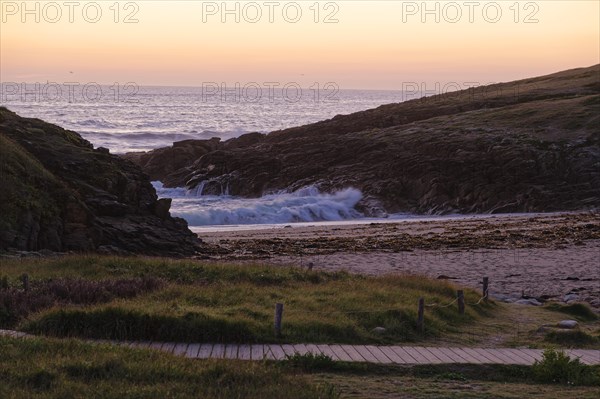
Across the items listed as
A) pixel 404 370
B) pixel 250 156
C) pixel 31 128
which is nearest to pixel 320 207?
pixel 250 156

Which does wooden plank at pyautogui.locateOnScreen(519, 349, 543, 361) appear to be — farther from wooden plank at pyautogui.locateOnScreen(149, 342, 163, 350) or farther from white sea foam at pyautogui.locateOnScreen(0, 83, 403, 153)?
white sea foam at pyautogui.locateOnScreen(0, 83, 403, 153)

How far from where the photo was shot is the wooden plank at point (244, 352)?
1364cm

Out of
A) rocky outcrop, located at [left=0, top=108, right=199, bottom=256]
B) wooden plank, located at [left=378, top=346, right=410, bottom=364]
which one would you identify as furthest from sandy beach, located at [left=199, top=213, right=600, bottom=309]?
wooden plank, located at [left=378, top=346, right=410, bottom=364]

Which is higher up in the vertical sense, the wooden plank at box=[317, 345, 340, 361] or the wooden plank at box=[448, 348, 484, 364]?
the wooden plank at box=[317, 345, 340, 361]

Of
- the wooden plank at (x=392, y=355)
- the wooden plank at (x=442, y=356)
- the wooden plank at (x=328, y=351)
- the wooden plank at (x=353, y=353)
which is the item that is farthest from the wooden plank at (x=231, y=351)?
the wooden plank at (x=442, y=356)

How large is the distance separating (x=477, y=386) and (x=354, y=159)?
48385 mm

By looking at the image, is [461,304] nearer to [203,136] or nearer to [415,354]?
[415,354]

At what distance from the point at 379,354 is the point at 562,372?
294 centimetres

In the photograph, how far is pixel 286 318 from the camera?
16.1m

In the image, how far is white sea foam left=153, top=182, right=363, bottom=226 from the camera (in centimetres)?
4919

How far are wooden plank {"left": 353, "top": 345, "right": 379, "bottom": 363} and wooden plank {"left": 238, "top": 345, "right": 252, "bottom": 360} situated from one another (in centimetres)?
185

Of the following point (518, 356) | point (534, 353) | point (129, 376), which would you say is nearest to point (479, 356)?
point (518, 356)

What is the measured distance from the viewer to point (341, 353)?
14055 millimetres

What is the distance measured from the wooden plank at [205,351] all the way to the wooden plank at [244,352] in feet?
1.62
